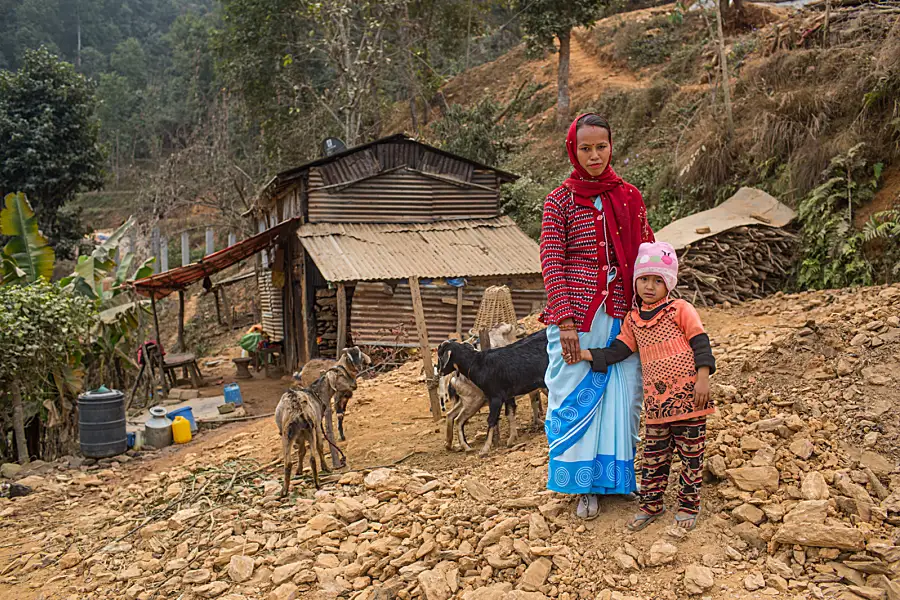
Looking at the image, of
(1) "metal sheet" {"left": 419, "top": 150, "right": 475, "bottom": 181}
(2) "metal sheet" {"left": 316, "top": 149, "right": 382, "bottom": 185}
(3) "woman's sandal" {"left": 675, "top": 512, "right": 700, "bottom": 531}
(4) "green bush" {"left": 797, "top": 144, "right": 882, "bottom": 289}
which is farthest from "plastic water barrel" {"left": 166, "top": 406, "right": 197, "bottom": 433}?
(4) "green bush" {"left": 797, "top": 144, "right": 882, "bottom": 289}

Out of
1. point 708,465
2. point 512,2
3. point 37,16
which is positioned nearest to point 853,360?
point 708,465

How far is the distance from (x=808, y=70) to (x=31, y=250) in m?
13.7

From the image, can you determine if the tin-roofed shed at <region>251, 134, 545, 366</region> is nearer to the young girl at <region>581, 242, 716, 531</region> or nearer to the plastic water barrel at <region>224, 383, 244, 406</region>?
the plastic water barrel at <region>224, 383, 244, 406</region>

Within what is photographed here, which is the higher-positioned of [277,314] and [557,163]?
[557,163]

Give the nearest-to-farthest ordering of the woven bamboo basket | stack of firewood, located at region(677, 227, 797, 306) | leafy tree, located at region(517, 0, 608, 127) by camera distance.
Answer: the woven bamboo basket < stack of firewood, located at region(677, 227, 797, 306) < leafy tree, located at region(517, 0, 608, 127)

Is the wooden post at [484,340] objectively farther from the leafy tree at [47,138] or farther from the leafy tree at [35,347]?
the leafy tree at [47,138]

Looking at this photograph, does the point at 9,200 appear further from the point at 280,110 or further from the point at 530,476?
the point at 280,110

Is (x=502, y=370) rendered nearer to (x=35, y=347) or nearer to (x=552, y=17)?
(x=35, y=347)

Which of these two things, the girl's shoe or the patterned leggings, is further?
the girl's shoe

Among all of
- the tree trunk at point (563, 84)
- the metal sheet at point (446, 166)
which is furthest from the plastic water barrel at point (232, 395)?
the tree trunk at point (563, 84)

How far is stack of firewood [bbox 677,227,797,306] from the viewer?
30.1 ft

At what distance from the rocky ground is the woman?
1.04 ft

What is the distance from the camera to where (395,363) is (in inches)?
449

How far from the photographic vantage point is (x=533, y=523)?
3535 millimetres
